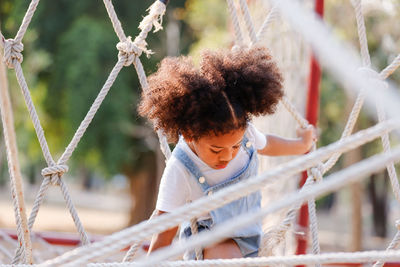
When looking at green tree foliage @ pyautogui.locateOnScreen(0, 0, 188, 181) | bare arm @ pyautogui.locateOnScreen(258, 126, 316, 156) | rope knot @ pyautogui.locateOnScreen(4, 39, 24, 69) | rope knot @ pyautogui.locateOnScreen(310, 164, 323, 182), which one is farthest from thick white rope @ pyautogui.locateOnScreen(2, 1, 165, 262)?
green tree foliage @ pyautogui.locateOnScreen(0, 0, 188, 181)

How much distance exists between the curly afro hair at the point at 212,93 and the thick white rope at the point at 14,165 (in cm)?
27

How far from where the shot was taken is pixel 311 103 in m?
2.22

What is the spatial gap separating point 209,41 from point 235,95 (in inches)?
156

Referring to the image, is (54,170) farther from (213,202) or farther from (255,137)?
(213,202)

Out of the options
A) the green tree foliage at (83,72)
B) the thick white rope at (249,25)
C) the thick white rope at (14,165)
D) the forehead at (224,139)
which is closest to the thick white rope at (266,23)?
the thick white rope at (249,25)

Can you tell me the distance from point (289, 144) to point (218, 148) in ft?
1.09

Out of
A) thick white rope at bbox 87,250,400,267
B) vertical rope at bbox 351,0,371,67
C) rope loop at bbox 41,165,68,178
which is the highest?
vertical rope at bbox 351,0,371,67

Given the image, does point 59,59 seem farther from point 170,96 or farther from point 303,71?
point 170,96

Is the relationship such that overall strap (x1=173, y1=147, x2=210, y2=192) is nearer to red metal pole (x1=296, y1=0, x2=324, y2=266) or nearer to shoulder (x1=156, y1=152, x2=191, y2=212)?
A: shoulder (x1=156, y1=152, x2=191, y2=212)

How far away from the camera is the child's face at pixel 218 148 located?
109 centimetres

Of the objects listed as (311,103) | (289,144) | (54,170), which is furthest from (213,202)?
(311,103)

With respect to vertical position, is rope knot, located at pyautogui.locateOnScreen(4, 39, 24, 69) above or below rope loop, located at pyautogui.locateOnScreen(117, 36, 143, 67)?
below

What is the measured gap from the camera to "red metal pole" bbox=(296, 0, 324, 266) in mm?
2162

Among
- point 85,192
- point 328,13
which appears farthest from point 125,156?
point 85,192
